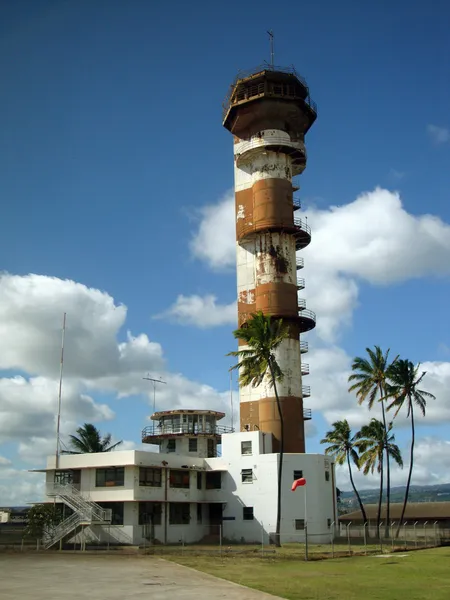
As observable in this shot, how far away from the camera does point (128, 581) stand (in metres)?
29.4

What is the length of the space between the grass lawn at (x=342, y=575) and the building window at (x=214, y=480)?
22.0 m

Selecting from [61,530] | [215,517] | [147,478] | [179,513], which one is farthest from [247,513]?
[61,530]

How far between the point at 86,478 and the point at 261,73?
47948 mm

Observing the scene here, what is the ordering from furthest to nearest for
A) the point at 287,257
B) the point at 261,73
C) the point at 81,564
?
the point at 261,73, the point at 287,257, the point at 81,564

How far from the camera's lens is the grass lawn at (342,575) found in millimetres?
25719

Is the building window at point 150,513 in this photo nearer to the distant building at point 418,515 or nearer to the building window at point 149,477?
the building window at point 149,477

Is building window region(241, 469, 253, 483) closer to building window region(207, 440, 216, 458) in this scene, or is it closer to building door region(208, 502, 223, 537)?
building door region(208, 502, 223, 537)

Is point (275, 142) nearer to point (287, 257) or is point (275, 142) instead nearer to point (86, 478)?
point (287, 257)

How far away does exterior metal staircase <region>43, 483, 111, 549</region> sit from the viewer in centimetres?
5250

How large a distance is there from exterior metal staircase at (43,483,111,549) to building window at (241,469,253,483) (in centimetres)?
1384

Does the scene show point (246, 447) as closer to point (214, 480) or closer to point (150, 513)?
point (214, 480)

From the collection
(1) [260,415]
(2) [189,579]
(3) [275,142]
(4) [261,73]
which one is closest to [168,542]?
(1) [260,415]

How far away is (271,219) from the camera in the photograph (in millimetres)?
70875

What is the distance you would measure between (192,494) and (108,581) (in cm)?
3473
